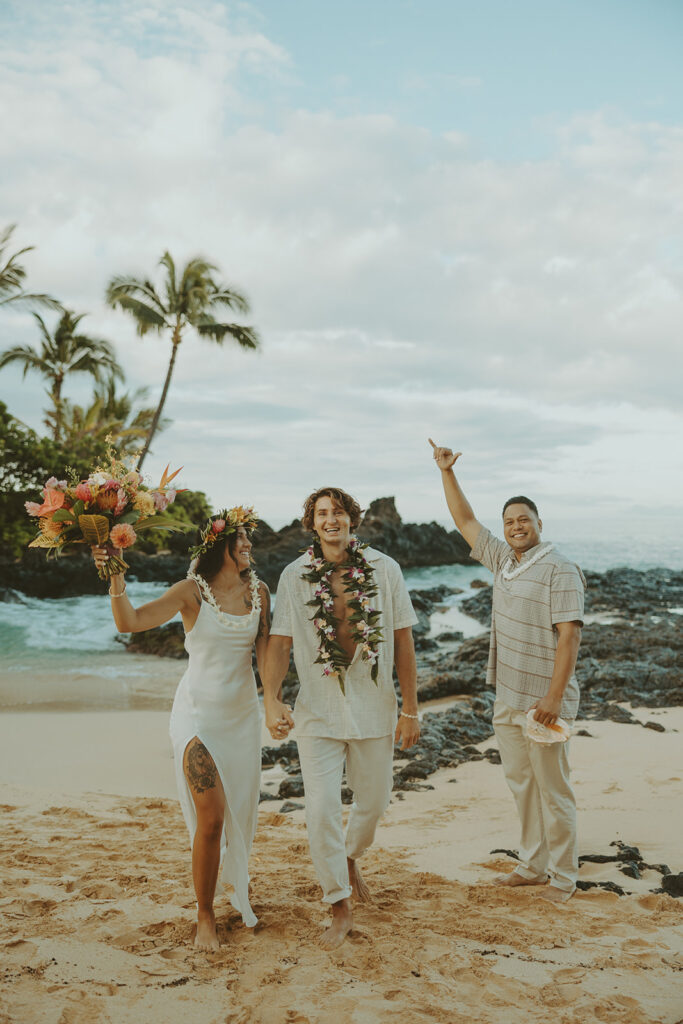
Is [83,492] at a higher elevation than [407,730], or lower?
higher

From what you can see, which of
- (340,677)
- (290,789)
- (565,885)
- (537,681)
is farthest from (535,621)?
(290,789)

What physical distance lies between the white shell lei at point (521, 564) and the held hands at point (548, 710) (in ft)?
2.34

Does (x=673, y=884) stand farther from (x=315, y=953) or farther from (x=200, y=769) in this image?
(x=200, y=769)

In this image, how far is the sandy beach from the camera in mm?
3240

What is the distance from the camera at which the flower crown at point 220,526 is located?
4125 mm

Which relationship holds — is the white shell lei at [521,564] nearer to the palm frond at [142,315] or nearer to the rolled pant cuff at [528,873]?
the rolled pant cuff at [528,873]

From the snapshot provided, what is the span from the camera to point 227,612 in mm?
4012

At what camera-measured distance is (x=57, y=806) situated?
6.38 meters

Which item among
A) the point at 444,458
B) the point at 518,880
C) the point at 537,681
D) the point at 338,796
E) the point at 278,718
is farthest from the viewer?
the point at 444,458

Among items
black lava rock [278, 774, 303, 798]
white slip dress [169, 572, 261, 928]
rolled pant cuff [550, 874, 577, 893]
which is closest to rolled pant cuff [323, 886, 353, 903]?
white slip dress [169, 572, 261, 928]

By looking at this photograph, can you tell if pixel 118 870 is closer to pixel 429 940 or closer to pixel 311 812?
pixel 311 812

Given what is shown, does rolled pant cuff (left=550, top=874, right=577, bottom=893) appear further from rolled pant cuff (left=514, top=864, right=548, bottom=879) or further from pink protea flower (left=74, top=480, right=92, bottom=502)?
pink protea flower (left=74, top=480, right=92, bottom=502)

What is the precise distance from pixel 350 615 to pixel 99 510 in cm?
141

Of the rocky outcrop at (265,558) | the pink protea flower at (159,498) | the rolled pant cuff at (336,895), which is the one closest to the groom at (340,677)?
the rolled pant cuff at (336,895)
